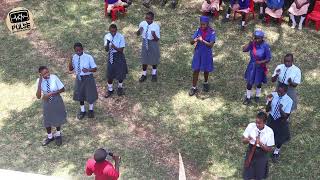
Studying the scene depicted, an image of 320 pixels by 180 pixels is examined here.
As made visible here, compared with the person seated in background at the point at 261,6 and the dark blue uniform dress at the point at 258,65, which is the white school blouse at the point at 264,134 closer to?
the dark blue uniform dress at the point at 258,65

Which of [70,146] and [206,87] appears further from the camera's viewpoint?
[206,87]

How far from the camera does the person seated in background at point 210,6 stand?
14.3 metres

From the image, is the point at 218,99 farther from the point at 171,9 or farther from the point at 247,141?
the point at 171,9

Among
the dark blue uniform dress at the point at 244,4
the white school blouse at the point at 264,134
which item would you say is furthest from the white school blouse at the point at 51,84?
the dark blue uniform dress at the point at 244,4

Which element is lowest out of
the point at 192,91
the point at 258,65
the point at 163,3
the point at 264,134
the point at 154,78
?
the point at 192,91

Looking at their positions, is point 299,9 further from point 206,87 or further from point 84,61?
point 84,61

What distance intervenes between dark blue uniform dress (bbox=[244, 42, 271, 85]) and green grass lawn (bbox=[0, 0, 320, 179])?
2.53ft

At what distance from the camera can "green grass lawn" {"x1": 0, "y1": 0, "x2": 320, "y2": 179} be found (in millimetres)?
9570

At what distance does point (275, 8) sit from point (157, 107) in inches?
200

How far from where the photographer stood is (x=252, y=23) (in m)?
14.3

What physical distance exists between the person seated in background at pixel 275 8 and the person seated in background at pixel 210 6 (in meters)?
1.42

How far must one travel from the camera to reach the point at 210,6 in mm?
14383

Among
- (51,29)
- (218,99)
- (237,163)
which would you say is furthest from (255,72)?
(51,29)

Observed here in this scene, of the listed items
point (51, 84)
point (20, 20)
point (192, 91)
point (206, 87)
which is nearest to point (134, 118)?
point (192, 91)
